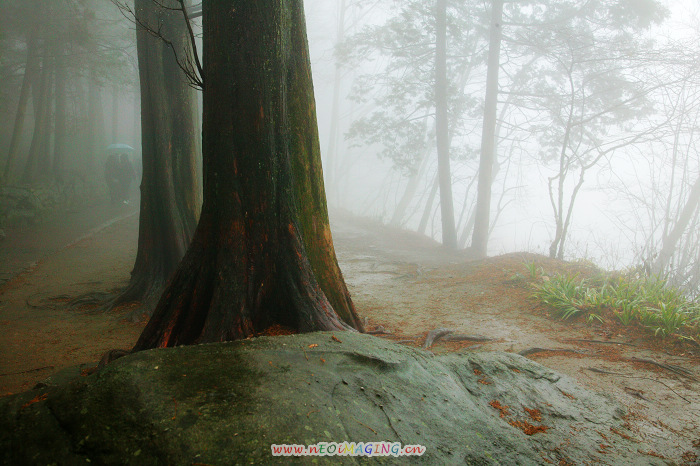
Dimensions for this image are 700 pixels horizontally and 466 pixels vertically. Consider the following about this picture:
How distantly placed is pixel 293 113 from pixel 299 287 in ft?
5.61

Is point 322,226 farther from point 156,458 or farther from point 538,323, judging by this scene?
point 538,323

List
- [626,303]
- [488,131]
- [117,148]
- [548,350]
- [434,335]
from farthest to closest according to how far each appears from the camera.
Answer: [117,148] → [488,131] → [626,303] → [434,335] → [548,350]

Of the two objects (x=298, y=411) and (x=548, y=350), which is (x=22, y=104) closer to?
(x=298, y=411)

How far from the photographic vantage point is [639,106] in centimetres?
1358

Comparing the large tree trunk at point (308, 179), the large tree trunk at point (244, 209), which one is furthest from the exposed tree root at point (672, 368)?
the large tree trunk at point (244, 209)

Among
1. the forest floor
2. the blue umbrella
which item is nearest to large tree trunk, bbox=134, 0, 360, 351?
the forest floor

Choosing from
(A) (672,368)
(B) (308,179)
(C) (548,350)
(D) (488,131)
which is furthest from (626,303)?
(D) (488,131)

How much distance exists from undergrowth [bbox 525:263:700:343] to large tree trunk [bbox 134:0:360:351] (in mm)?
3906

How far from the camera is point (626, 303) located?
5.29m

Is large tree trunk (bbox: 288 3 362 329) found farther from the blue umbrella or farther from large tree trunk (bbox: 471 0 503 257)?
the blue umbrella

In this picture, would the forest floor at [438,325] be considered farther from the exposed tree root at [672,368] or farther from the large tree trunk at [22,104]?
the large tree trunk at [22,104]

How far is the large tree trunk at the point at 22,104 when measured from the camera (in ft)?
41.7

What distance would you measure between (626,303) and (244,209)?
5.11 metres

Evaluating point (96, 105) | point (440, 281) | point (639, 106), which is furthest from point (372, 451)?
point (96, 105)
